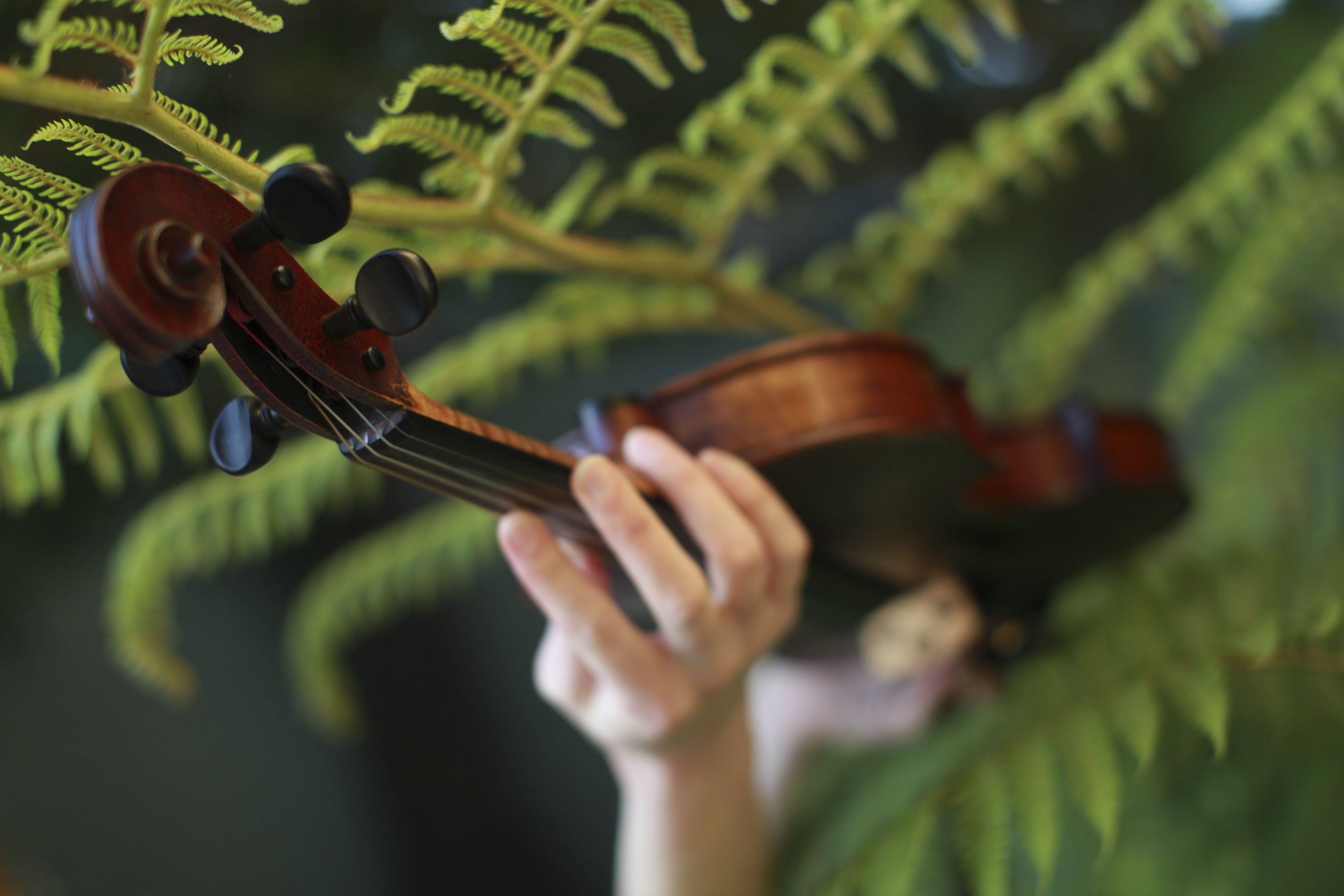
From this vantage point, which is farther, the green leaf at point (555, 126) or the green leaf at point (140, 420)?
the green leaf at point (140, 420)

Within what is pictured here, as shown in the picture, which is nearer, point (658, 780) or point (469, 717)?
point (658, 780)

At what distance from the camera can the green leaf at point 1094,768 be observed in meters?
0.43

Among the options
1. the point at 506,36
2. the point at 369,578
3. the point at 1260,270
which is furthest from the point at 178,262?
the point at 1260,270

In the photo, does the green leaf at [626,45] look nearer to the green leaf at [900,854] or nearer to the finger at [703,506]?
the finger at [703,506]

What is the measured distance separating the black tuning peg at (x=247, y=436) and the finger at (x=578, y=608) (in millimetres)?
124

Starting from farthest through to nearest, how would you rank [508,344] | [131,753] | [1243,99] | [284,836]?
[284,836]
[131,753]
[1243,99]
[508,344]

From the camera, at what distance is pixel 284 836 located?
1.35m

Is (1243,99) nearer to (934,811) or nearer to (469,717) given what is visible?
(934,811)

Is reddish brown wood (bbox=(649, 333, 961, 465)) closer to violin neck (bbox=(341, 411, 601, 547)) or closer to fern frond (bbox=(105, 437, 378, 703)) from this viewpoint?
violin neck (bbox=(341, 411, 601, 547))

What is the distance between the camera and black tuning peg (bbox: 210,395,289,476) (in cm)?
37

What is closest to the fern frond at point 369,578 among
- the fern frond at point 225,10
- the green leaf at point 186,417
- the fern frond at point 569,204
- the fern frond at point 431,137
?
the green leaf at point 186,417

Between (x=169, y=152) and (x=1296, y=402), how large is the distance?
1.01m

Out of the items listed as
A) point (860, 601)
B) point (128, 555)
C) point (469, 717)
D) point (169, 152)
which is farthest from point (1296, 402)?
point (469, 717)

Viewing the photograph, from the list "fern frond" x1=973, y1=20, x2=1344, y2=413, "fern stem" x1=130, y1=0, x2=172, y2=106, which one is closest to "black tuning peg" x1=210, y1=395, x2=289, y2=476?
"fern stem" x1=130, y1=0, x2=172, y2=106
